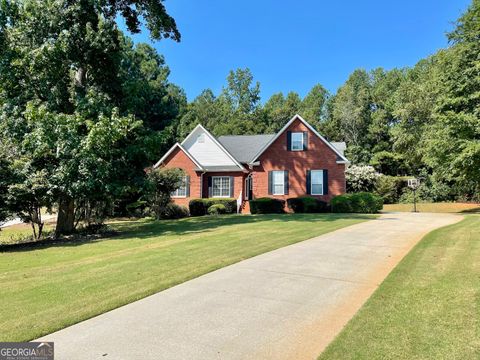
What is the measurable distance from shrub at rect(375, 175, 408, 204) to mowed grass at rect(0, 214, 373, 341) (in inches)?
849

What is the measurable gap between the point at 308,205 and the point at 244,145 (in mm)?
9216

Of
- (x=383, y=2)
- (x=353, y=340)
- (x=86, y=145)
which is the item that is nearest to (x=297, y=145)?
(x=383, y=2)

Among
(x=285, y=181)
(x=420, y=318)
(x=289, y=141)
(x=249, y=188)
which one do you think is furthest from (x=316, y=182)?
(x=420, y=318)

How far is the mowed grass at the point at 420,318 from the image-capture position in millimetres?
3348

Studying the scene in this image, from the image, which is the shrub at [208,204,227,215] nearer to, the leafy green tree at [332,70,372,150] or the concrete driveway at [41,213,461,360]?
the concrete driveway at [41,213,461,360]

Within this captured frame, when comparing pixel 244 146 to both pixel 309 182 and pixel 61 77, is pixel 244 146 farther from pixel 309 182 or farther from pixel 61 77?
pixel 61 77

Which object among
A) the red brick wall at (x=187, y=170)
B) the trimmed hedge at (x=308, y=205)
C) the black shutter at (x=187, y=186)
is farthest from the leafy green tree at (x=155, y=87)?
the trimmed hedge at (x=308, y=205)

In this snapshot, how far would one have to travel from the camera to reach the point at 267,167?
80.3 ft

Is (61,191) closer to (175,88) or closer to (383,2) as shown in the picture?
(383,2)

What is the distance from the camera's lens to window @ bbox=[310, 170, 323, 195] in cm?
2356

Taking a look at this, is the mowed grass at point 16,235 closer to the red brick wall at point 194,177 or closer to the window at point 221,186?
the red brick wall at point 194,177

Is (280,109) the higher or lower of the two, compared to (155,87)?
lower

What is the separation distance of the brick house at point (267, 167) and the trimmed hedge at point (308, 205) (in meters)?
1.57

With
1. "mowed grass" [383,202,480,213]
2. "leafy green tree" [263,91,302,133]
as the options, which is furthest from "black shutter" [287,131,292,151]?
"leafy green tree" [263,91,302,133]
